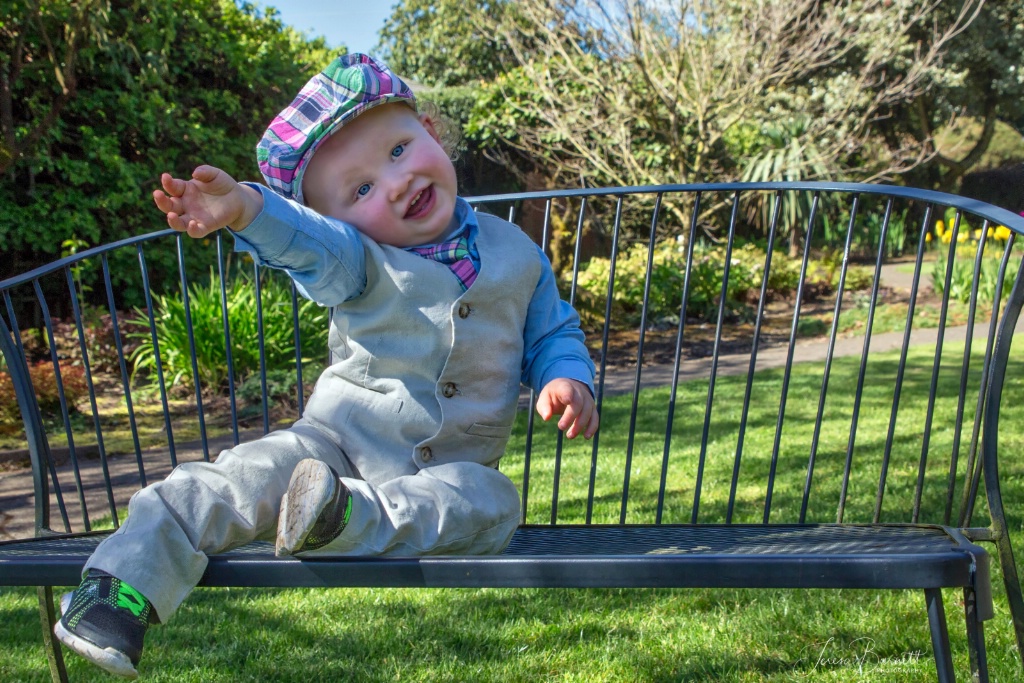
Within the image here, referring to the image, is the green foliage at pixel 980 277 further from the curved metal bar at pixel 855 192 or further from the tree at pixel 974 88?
the curved metal bar at pixel 855 192

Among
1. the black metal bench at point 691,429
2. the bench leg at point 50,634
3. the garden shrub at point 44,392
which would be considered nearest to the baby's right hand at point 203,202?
the black metal bench at point 691,429

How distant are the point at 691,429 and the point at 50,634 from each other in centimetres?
342

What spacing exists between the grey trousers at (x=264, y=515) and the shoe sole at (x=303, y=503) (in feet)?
0.21

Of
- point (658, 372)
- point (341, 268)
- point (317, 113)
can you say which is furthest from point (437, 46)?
point (341, 268)

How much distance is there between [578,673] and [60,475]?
2.96 metres

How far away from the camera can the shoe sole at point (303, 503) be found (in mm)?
1382

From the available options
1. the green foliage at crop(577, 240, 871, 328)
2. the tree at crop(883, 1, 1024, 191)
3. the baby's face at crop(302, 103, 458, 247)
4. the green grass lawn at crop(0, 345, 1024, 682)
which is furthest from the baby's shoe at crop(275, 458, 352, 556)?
the tree at crop(883, 1, 1024, 191)

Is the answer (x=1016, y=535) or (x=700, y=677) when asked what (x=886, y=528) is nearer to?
(x=700, y=677)

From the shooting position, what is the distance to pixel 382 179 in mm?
1779

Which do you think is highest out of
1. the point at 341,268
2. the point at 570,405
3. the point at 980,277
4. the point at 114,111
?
the point at 114,111

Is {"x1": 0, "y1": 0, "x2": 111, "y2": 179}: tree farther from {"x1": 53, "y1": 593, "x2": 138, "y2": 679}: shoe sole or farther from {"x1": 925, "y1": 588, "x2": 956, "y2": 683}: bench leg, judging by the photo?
{"x1": 925, "y1": 588, "x2": 956, "y2": 683}: bench leg

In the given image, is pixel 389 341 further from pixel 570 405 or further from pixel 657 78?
pixel 657 78

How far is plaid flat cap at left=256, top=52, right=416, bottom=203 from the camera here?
1.75 meters

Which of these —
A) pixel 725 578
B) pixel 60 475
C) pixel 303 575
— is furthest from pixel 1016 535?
pixel 60 475
